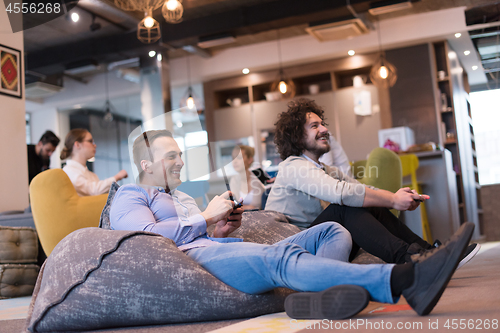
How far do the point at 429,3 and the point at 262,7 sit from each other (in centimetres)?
227

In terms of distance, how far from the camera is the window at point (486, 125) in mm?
8547

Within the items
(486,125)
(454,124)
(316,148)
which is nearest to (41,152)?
(316,148)

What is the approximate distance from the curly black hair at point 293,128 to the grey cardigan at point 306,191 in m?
0.07

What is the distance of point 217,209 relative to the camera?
1.67 metres

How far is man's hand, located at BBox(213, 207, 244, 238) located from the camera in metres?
1.87

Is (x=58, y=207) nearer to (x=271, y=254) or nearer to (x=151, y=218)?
(x=151, y=218)

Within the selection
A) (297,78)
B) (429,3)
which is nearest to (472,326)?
(429,3)

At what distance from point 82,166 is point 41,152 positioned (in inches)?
59.2

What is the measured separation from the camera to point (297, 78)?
7898mm

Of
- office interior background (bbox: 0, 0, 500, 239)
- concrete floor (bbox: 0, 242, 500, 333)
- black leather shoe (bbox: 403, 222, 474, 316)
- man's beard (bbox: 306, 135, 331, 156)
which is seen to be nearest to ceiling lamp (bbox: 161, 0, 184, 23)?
office interior background (bbox: 0, 0, 500, 239)

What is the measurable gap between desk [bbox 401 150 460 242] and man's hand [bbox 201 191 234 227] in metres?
3.52

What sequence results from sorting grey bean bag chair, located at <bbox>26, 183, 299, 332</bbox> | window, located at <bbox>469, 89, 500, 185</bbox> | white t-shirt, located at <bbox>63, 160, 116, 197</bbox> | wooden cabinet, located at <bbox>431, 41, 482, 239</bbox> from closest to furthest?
1. grey bean bag chair, located at <bbox>26, 183, 299, 332</bbox>
2. white t-shirt, located at <bbox>63, 160, 116, 197</bbox>
3. wooden cabinet, located at <bbox>431, 41, 482, 239</bbox>
4. window, located at <bbox>469, 89, 500, 185</bbox>

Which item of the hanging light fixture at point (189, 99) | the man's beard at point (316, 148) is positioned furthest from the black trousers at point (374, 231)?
the hanging light fixture at point (189, 99)

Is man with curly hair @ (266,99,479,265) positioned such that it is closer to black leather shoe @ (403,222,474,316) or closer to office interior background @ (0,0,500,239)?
black leather shoe @ (403,222,474,316)
